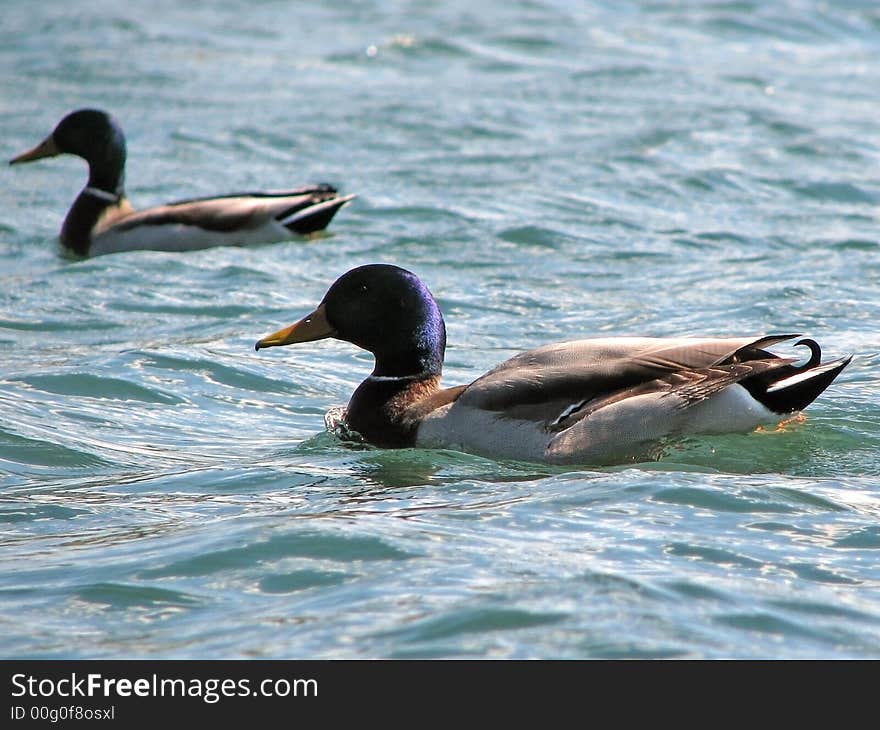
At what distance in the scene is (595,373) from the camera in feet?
22.7

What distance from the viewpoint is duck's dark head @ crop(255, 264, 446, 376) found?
7.69 meters

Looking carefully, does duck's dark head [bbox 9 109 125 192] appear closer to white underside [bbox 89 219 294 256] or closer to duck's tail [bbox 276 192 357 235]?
white underside [bbox 89 219 294 256]

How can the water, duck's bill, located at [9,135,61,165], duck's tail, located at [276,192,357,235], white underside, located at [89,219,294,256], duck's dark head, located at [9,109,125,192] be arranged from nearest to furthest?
the water, white underside, located at [89,219,294,256], duck's tail, located at [276,192,357,235], duck's dark head, located at [9,109,125,192], duck's bill, located at [9,135,61,165]

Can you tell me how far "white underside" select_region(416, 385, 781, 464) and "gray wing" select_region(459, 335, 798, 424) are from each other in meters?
0.07

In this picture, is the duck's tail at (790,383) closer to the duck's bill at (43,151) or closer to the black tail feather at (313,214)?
the black tail feather at (313,214)

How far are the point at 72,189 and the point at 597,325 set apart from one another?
6.44 meters

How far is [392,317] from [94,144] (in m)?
6.18

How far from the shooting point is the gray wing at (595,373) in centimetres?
692

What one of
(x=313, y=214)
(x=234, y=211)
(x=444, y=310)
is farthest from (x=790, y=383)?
(x=234, y=211)

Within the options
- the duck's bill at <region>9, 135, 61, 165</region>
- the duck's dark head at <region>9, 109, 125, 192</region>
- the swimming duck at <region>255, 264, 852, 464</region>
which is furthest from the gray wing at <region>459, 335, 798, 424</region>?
the duck's bill at <region>9, 135, 61, 165</region>

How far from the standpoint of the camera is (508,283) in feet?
36.2

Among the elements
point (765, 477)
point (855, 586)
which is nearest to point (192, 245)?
point (765, 477)

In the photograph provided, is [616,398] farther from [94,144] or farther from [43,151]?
[43,151]

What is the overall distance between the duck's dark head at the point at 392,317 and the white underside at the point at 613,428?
0.69m
